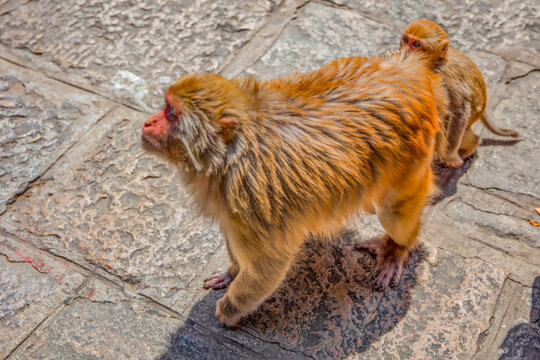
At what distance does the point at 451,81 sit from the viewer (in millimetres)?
3396

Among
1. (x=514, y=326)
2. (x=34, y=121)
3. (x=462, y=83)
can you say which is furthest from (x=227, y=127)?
(x=34, y=121)

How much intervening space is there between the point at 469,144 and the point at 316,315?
161 centimetres

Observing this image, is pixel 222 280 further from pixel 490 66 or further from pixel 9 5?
pixel 9 5

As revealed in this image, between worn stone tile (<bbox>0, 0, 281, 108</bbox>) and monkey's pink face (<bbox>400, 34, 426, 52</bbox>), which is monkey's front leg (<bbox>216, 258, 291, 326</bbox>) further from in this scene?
worn stone tile (<bbox>0, 0, 281, 108</bbox>)

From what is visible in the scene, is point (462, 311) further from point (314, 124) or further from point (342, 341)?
point (314, 124)

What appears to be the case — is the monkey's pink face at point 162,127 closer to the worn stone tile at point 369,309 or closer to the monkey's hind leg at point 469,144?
the worn stone tile at point 369,309

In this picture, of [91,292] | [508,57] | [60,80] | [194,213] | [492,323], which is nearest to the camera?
[492,323]

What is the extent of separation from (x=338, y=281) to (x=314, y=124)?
3.69 feet

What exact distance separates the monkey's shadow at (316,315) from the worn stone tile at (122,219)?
24 centimetres

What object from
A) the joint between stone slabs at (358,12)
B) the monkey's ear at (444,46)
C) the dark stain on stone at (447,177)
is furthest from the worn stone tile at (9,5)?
the dark stain on stone at (447,177)

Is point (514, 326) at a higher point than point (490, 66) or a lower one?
lower

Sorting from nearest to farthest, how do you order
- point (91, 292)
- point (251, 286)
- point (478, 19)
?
point (251, 286) → point (91, 292) → point (478, 19)

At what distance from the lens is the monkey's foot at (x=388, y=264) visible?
318cm

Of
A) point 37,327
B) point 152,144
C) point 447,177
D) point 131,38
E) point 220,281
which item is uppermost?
point 152,144
